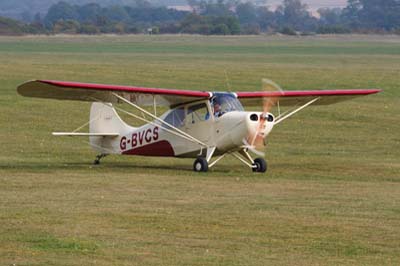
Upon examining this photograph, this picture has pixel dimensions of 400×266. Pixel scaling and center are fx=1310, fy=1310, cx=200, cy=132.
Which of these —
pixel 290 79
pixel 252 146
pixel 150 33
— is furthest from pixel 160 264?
pixel 150 33

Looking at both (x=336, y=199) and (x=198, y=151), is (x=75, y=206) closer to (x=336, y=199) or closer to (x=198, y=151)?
(x=336, y=199)

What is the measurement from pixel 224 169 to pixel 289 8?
175 meters

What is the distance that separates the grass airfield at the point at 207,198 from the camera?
1313 centimetres

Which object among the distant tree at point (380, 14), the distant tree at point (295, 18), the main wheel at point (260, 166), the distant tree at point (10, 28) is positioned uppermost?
the main wheel at point (260, 166)

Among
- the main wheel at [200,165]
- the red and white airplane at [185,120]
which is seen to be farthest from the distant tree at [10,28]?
the main wheel at [200,165]

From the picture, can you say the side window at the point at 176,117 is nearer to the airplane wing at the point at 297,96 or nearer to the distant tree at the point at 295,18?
the airplane wing at the point at 297,96

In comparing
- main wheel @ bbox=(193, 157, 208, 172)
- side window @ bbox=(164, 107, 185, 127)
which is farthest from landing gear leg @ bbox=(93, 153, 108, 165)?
main wheel @ bbox=(193, 157, 208, 172)

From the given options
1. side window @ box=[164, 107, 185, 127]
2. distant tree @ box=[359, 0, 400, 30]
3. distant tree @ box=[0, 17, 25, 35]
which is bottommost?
distant tree @ box=[359, 0, 400, 30]

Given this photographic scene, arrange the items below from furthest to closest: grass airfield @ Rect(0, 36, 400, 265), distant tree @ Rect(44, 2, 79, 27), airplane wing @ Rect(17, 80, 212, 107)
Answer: distant tree @ Rect(44, 2, 79, 27) < airplane wing @ Rect(17, 80, 212, 107) < grass airfield @ Rect(0, 36, 400, 265)

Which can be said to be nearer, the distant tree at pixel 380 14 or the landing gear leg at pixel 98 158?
the landing gear leg at pixel 98 158

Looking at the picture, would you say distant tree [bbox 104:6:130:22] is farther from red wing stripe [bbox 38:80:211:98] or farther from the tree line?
red wing stripe [bbox 38:80:211:98]

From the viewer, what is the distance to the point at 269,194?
60.3 feet

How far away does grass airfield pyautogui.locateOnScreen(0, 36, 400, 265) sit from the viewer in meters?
13.1

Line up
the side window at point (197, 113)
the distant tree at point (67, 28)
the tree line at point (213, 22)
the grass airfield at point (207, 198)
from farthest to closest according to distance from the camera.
→ the tree line at point (213, 22) < the distant tree at point (67, 28) < the side window at point (197, 113) < the grass airfield at point (207, 198)
